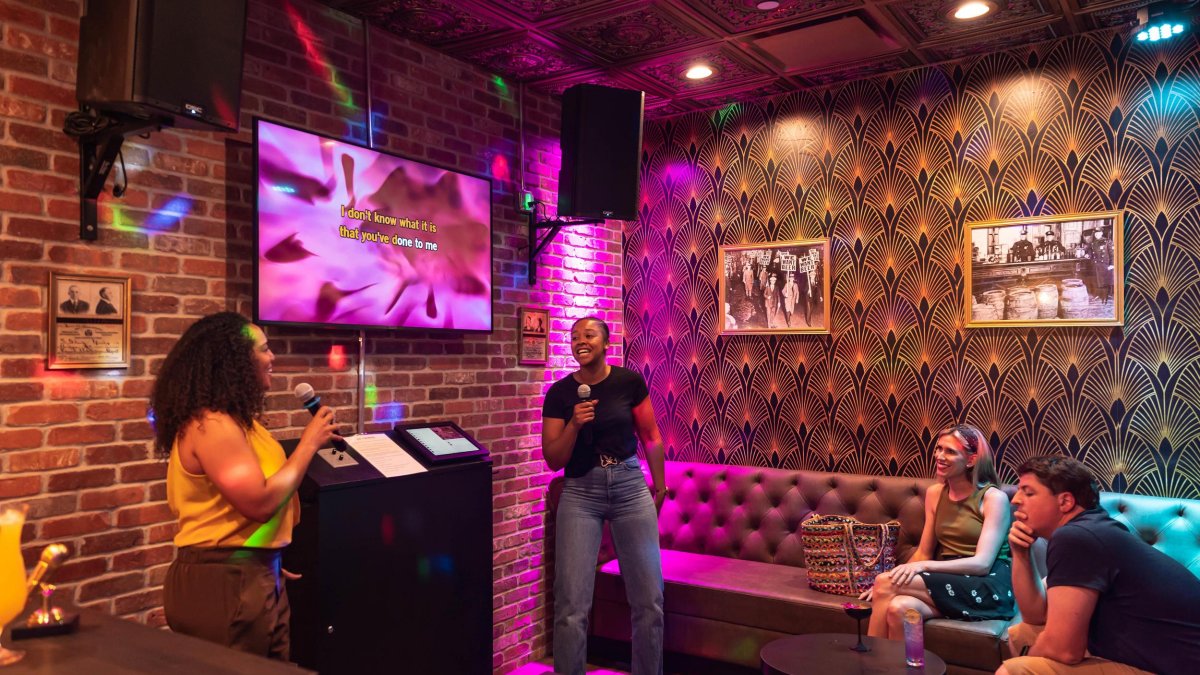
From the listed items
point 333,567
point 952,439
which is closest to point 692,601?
point 952,439

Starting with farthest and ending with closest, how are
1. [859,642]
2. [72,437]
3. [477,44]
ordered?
[477,44]
[859,642]
[72,437]

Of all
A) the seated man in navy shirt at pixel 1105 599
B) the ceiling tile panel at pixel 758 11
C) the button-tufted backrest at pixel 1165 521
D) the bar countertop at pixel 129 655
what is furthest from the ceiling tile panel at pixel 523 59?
the button-tufted backrest at pixel 1165 521

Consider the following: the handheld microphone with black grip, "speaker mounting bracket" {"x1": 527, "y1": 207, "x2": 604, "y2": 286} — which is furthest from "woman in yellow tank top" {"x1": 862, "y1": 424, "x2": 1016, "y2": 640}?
"speaker mounting bracket" {"x1": 527, "y1": 207, "x2": 604, "y2": 286}

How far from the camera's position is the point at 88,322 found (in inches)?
108

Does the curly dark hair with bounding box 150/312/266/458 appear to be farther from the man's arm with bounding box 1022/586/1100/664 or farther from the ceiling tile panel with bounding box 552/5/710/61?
the man's arm with bounding box 1022/586/1100/664

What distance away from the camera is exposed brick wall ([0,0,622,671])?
2.61m

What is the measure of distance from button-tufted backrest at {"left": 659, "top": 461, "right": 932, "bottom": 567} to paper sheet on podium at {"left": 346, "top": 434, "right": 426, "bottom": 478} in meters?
1.88

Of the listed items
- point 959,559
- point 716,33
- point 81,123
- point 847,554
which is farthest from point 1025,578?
point 81,123

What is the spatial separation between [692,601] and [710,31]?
9.17 ft

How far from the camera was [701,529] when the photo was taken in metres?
4.84

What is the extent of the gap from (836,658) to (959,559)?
3.38ft

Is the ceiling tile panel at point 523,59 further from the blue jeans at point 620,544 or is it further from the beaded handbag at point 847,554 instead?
the beaded handbag at point 847,554

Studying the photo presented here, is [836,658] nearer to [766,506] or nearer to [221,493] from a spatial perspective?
[766,506]

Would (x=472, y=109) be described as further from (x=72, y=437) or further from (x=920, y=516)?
(x=920, y=516)
